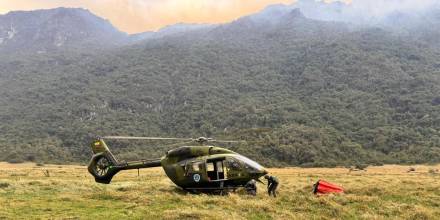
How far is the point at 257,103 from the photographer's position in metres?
128

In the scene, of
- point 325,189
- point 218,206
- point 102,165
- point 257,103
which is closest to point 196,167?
point 218,206

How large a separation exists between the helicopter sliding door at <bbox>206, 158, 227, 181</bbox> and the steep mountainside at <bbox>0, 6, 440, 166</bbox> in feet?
115

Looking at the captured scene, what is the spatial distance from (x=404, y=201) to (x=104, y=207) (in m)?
11.3

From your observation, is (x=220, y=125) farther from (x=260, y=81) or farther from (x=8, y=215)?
(x=8, y=215)

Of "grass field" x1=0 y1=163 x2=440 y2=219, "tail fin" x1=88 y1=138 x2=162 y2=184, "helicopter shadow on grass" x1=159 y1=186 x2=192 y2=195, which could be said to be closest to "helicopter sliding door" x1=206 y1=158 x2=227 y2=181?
"grass field" x1=0 y1=163 x2=440 y2=219

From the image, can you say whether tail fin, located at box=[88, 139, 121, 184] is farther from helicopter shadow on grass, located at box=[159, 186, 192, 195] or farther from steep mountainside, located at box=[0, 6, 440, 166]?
steep mountainside, located at box=[0, 6, 440, 166]

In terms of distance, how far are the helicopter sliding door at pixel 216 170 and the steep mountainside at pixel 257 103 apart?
115ft

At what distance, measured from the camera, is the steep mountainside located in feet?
274

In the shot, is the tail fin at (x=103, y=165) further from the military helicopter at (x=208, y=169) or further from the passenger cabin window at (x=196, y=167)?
the passenger cabin window at (x=196, y=167)

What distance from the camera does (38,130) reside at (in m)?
109

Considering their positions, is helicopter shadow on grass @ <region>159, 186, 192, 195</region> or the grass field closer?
the grass field

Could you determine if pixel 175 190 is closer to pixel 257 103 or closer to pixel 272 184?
pixel 272 184

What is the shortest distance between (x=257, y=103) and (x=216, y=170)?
11038 cm

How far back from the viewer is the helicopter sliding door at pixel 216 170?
18562 mm
